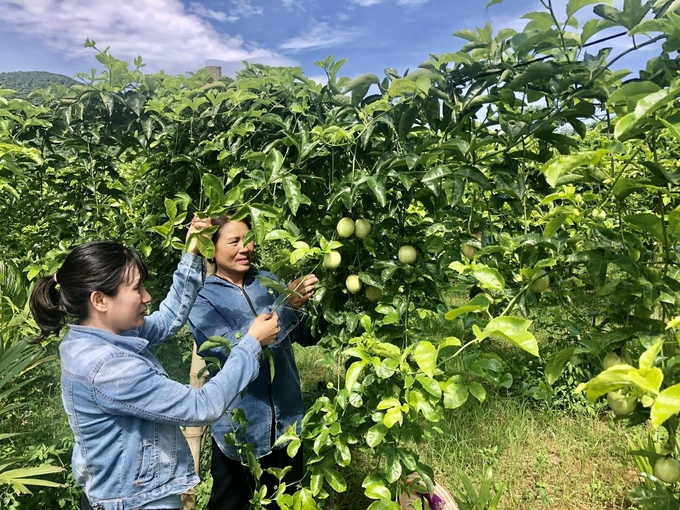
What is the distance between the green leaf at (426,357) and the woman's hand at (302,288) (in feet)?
2.05

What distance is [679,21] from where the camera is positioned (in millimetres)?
842

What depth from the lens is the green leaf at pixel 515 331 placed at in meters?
0.83

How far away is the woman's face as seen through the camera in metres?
1.76

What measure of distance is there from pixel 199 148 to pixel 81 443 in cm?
115

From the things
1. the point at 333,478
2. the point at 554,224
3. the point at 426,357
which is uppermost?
the point at 554,224

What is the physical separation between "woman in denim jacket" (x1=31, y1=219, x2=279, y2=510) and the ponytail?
0.02 meters

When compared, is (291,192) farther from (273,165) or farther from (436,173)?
(436,173)

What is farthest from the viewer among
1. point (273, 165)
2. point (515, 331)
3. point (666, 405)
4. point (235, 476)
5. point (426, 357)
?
point (235, 476)

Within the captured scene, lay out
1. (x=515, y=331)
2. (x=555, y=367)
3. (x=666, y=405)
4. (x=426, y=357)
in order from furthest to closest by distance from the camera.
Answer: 1. (x=555, y=367)
2. (x=426, y=357)
3. (x=515, y=331)
4. (x=666, y=405)

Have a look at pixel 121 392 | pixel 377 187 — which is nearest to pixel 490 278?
pixel 377 187

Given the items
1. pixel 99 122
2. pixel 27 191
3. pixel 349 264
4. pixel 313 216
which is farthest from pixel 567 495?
pixel 27 191

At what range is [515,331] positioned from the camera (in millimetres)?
851

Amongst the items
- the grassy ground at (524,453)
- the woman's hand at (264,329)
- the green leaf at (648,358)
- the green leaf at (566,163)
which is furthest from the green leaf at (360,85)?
the grassy ground at (524,453)

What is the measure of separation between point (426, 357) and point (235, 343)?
99 centimetres
